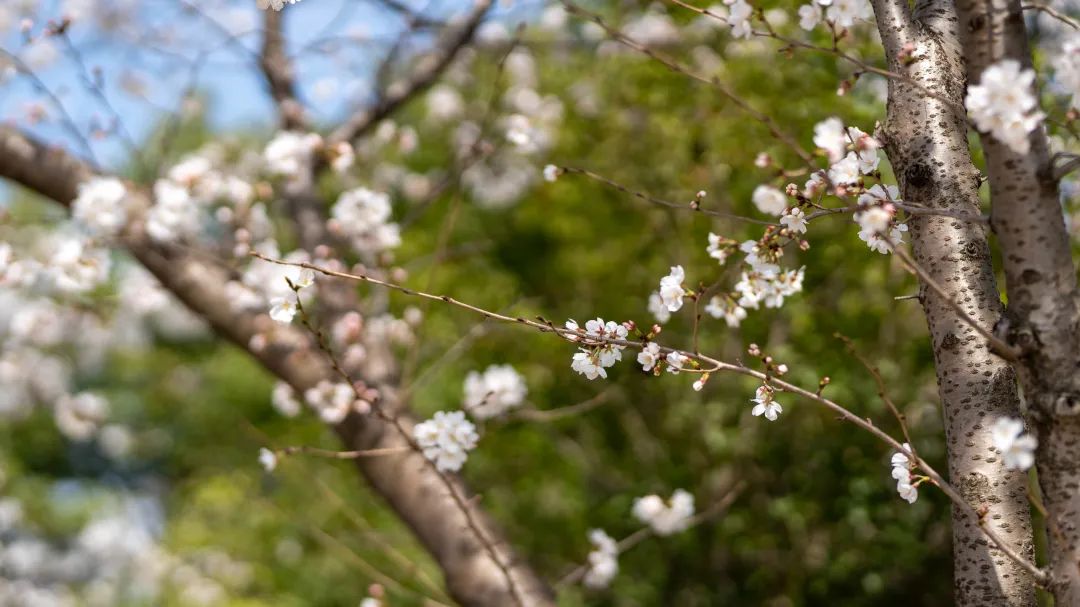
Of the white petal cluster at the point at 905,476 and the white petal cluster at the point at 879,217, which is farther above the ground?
the white petal cluster at the point at 879,217

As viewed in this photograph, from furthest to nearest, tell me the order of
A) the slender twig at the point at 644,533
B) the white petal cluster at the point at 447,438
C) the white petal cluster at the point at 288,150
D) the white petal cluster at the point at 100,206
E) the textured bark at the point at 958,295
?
the white petal cluster at the point at 288,150
the white petal cluster at the point at 100,206
the slender twig at the point at 644,533
the white petal cluster at the point at 447,438
the textured bark at the point at 958,295

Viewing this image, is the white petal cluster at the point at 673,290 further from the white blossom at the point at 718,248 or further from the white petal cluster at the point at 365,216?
the white petal cluster at the point at 365,216

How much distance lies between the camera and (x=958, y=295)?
150 centimetres

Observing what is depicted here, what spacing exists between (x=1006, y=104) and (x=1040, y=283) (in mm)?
268

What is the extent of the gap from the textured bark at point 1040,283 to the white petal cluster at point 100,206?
8.65ft

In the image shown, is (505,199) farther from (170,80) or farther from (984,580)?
(984,580)

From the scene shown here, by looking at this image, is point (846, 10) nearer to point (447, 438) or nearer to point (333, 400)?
point (447, 438)

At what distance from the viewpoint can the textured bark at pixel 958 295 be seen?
1463 mm

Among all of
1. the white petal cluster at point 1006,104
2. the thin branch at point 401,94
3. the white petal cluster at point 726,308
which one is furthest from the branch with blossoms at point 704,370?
the thin branch at point 401,94

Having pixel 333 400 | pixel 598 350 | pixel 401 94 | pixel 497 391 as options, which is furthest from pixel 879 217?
pixel 401 94

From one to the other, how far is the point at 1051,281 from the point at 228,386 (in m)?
10.3

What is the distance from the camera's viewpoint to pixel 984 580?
1.47m

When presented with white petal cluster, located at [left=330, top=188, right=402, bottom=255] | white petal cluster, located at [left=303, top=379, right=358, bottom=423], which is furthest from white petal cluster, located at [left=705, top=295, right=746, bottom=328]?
white petal cluster, located at [left=330, top=188, right=402, bottom=255]

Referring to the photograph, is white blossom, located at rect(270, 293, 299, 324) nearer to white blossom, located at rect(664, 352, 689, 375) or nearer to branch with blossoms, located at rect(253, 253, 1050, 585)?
branch with blossoms, located at rect(253, 253, 1050, 585)
